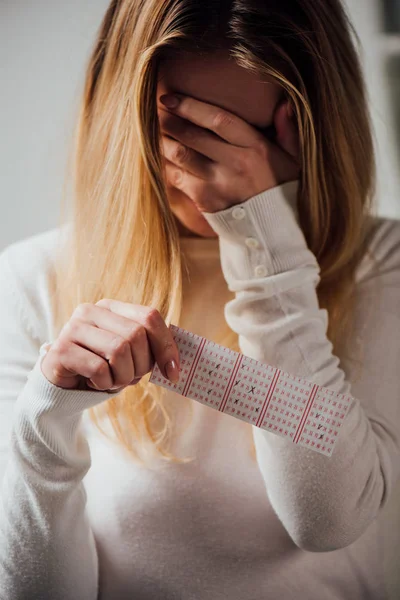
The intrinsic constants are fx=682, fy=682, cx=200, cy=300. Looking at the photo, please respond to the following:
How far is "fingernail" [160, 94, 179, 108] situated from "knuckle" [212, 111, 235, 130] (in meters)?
0.05

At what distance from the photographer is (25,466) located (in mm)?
776

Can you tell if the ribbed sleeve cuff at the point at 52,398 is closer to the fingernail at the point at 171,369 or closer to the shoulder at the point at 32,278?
the fingernail at the point at 171,369

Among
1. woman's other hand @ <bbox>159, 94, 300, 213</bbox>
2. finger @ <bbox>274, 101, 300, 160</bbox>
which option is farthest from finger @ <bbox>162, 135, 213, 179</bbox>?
finger @ <bbox>274, 101, 300, 160</bbox>

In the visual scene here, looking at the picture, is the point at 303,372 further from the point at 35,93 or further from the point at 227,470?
the point at 35,93

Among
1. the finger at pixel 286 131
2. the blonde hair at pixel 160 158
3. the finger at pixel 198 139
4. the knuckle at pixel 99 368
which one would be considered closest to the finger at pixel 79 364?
the knuckle at pixel 99 368

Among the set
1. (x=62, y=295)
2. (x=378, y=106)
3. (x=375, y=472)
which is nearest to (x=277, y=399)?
(x=375, y=472)

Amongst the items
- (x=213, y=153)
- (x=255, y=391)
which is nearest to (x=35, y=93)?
(x=213, y=153)

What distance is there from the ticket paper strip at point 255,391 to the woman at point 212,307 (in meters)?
0.10

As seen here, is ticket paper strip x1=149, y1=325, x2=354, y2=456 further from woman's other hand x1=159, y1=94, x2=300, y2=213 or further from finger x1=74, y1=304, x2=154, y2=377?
woman's other hand x1=159, y1=94, x2=300, y2=213

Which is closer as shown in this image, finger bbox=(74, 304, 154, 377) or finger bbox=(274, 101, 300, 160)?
finger bbox=(74, 304, 154, 377)

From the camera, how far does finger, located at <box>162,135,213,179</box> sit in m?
0.85

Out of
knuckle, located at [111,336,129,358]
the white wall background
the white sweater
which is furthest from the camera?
the white wall background

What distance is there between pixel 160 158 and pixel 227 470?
16.2 inches

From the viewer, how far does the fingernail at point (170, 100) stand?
2.69 feet
